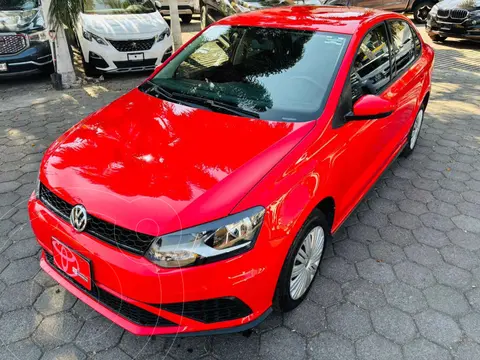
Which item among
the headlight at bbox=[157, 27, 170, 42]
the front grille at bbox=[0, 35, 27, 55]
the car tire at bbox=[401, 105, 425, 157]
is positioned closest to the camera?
the car tire at bbox=[401, 105, 425, 157]

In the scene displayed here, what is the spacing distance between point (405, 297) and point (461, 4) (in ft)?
30.4

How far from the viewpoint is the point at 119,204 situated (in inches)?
74.9

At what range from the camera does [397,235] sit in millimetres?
3217

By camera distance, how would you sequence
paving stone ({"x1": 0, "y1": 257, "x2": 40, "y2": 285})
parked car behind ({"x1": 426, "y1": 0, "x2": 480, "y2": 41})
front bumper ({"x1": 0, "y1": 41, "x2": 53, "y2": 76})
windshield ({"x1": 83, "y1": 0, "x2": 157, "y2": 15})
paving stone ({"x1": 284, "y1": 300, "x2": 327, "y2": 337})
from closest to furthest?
1. paving stone ({"x1": 284, "y1": 300, "x2": 327, "y2": 337})
2. paving stone ({"x1": 0, "y1": 257, "x2": 40, "y2": 285})
3. front bumper ({"x1": 0, "y1": 41, "x2": 53, "y2": 76})
4. windshield ({"x1": 83, "y1": 0, "x2": 157, "y2": 15})
5. parked car behind ({"x1": 426, "y1": 0, "x2": 480, "y2": 41})

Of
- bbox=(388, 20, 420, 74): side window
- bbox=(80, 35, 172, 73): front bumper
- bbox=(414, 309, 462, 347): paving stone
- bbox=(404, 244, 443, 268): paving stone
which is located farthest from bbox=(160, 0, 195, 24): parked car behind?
bbox=(414, 309, 462, 347): paving stone

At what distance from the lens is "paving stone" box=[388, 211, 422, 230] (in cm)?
334

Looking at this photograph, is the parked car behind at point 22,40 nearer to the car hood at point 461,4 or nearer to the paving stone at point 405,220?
the paving stone at point 405,220

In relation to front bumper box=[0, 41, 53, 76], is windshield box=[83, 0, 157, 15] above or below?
above

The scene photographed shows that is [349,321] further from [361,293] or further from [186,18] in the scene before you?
[186,18]

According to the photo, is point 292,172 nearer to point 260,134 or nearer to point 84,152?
point 260,134

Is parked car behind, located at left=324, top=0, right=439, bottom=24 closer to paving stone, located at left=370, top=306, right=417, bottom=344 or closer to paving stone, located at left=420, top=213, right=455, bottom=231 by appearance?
paving stone, located at left=420, top=213, right=455, bottom=231

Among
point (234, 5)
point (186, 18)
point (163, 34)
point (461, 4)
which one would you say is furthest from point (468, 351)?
point (186, 18)

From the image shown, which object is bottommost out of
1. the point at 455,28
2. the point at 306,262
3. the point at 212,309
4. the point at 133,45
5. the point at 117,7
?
the point at 306,262

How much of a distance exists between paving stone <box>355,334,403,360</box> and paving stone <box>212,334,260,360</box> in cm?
59
